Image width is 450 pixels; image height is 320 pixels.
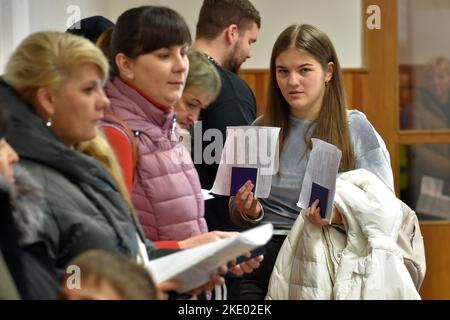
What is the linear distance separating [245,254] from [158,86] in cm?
41

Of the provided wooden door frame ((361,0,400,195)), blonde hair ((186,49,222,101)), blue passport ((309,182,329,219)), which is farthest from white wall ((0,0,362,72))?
blue passport ((309,182,329,219))

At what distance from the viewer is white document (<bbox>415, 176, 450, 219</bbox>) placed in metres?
4.34

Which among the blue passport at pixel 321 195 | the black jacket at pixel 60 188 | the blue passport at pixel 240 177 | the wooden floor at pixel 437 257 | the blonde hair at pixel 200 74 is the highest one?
the blonde hair at pixel 200 74

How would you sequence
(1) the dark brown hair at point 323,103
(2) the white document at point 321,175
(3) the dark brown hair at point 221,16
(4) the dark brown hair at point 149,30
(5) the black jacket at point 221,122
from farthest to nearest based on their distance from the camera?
(3) the dark brown hair at point 221,16 → (5) the black jacket at point 221,122 → (1) the dark brown hair at point 323,103 → (2) the white document at point 321,175 → (4) the dark brown hair at point 149,30

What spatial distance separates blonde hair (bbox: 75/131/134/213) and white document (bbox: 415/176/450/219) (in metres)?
2.86

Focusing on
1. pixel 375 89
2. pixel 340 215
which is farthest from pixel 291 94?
pixel 375 89

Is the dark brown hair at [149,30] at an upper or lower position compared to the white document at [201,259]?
upper

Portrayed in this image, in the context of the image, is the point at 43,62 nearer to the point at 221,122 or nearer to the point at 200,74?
the point at 200,74

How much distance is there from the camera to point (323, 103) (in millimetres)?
2590

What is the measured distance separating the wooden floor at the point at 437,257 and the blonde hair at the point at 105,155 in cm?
283

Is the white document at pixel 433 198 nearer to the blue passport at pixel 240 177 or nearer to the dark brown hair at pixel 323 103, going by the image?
the dark brown hair at pixel 323 103

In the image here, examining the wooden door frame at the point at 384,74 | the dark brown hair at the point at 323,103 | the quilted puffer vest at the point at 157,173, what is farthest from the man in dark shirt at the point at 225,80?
the wooden door frame at the point at 384,74

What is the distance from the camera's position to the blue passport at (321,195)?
7.43 feet

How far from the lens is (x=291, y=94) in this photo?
2555 mm
